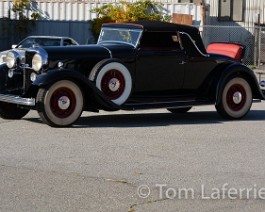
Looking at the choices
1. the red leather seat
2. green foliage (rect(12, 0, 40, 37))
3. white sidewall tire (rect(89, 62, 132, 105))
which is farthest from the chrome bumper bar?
green foliage (rect(12, 0, 40, 37))

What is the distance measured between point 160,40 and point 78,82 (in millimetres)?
1860

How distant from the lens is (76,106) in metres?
12.1

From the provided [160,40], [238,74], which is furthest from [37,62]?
[238,74]

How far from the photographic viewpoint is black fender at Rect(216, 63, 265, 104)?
1349 centimetres

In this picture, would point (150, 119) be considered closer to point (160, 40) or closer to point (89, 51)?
point (160, 40)

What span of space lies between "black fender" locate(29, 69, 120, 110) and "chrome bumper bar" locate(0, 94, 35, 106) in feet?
0.67

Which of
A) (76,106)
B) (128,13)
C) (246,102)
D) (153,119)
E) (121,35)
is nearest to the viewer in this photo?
(76,106)

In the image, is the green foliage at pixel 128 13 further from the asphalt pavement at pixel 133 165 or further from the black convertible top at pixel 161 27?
the asphalt pavement at pixel 133 165

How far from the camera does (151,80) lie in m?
13.0

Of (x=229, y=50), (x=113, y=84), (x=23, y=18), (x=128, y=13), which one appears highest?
(x=128, y=13)

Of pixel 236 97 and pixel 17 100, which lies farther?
pixel 236 97

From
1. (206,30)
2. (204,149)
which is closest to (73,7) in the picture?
A: (206,30)

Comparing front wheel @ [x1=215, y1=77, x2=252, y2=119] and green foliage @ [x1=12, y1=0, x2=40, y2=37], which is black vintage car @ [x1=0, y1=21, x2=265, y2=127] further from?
green foliage @ [x1=12, y1=0, x2=40, y2=37]

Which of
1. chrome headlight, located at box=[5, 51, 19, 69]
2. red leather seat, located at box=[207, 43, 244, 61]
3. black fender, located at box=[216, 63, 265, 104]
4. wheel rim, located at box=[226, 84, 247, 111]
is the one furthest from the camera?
red leather seat, located at box=[207, 43, 244, 61]
